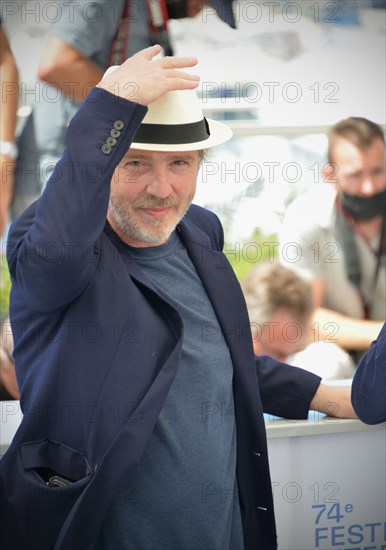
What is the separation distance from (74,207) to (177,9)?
1590 millimetres

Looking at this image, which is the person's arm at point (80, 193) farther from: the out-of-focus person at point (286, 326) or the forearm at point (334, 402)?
the out-of-focus person at point (286, 326)

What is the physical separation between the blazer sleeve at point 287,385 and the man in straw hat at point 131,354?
190 millimetres

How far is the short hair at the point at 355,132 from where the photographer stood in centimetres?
289

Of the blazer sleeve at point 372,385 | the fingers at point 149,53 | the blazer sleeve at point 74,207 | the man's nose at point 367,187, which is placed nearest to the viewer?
Answer: the blazer sleeve at point 74,207

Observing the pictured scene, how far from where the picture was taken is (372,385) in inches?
70.9

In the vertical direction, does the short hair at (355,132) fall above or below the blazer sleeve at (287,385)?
above

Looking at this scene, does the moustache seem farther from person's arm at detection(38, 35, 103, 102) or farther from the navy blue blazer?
person's arm at detection(38, 35, 103, 102)

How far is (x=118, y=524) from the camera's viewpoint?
1.56 metres

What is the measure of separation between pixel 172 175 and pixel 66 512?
2.39 ft

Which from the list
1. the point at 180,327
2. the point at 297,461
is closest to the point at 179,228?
the point at 180,327

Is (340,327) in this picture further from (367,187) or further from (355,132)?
(355,132)

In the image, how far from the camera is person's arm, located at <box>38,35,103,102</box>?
2643 mm

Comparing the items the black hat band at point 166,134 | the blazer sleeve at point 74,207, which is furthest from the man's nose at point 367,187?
the blazer sleeve at point 74,207

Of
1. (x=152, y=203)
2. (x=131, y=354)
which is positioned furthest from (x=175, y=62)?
(x=131, y=354)
